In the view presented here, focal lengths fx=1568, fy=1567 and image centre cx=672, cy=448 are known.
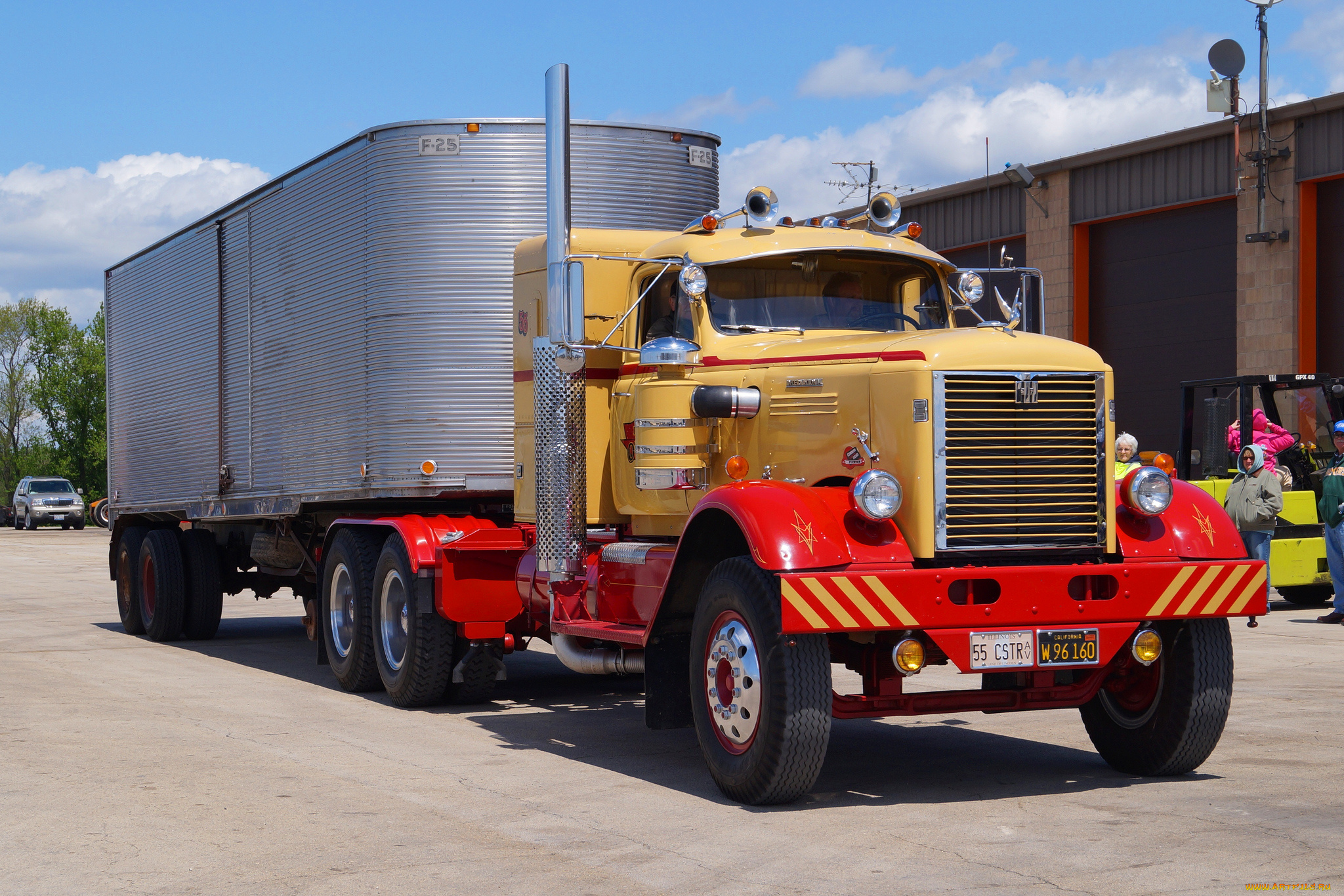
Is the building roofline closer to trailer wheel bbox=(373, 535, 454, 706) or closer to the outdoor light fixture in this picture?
the outdoor light fixture

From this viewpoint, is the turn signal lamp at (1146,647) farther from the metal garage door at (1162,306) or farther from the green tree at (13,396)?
the green tree at (13,396)

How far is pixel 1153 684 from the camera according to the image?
802 cm

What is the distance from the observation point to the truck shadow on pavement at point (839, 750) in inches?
307

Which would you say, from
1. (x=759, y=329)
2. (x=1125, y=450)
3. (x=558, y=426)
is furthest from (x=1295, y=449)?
(x=558, y=426)

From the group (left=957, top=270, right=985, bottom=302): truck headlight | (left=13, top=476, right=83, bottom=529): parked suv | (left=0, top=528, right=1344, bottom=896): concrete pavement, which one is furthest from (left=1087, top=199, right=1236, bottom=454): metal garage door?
(left=13, top=476, right=83, bottom=529): parked suv

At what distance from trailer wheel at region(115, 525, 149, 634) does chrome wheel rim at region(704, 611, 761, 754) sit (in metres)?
11.3

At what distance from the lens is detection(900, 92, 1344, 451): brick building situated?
24938 mm

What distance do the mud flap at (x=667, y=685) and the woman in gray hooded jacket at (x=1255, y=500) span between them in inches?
407

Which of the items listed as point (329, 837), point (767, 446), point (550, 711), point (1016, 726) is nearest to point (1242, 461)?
point (1016, 726)

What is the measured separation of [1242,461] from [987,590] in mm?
11095

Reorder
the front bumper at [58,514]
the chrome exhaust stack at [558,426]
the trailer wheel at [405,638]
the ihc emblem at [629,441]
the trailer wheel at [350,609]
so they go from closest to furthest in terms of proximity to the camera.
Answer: the ihc emblem at [629,441] < the chrome exhaust stack at [558,426] < the trailer wheel at [405,638] < the trailer wheel at [350,609] < the front bumper at [58,514]

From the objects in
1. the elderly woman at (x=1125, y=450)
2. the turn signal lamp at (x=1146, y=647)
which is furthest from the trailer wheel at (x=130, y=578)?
the turn signal lamp at (x=1146, y=647)

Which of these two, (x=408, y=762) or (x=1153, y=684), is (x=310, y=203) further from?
(x=1153, y=684)

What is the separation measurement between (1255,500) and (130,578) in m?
12.5
